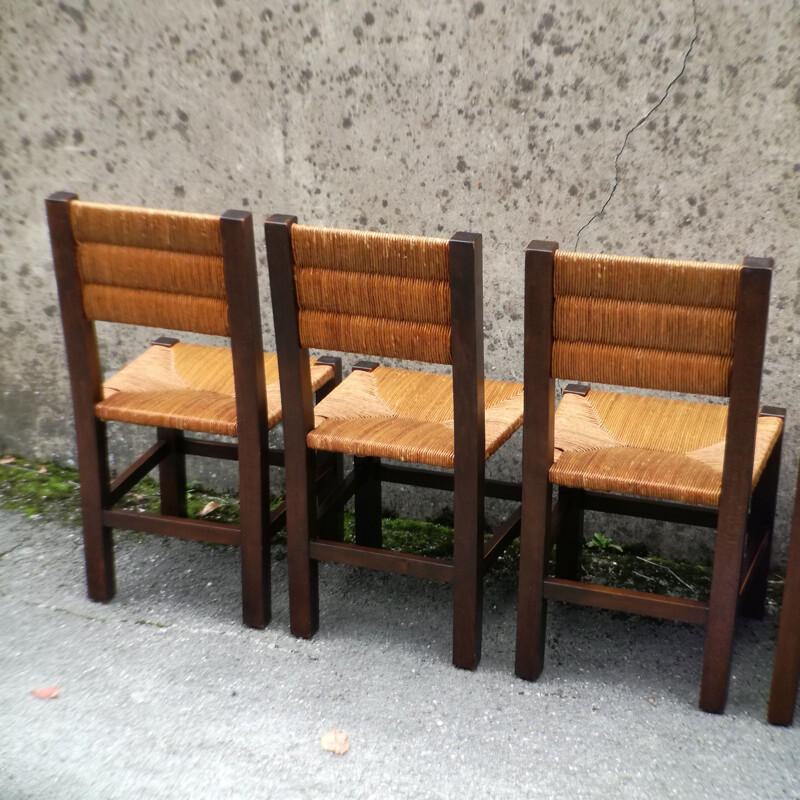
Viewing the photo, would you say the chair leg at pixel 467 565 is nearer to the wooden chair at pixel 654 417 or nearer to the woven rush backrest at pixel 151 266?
the wooden chair at pixel 654 417

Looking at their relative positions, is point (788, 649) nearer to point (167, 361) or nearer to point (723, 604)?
point (723, 604)

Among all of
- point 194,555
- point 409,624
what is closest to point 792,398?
point 409,624

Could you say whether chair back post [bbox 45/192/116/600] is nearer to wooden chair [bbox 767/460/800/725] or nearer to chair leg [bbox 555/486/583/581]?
chair leg [bbox 555/486/583/581]

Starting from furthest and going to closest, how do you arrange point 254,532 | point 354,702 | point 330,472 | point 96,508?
point 330,472 < point 96,508 < point 254,532 < point 354,702

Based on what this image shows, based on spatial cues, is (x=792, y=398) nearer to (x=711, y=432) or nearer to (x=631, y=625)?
(x=711, y=432)

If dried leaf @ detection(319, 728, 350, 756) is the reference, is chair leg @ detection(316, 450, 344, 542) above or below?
above

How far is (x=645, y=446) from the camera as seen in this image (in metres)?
2.50

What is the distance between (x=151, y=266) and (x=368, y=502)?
104 cm

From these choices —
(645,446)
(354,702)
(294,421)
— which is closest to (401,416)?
(294,421)

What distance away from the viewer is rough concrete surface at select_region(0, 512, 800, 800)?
2.22 m

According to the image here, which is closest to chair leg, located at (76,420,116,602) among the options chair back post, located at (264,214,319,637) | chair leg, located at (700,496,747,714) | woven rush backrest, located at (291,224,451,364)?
chair back post, located at (264,214,319,637)

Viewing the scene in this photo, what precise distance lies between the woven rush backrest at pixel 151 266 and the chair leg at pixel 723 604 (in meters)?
1.28

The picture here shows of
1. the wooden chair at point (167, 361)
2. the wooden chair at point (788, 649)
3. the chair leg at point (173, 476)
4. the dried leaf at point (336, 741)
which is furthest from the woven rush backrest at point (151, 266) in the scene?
the wooden chair at point (788, 649)

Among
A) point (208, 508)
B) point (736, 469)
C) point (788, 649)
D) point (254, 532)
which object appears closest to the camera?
point (736, 469)
